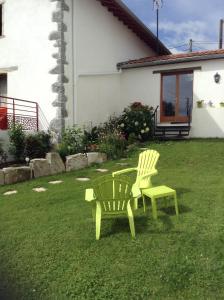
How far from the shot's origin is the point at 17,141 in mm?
10602

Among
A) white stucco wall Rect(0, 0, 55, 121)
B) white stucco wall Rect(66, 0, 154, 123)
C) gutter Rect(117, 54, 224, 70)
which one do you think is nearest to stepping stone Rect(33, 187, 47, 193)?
white stucco wall Rect(0, 0, 55, 121)

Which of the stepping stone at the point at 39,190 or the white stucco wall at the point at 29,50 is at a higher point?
the white stucco wall at the point at 29,50

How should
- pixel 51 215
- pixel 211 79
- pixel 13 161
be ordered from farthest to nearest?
1. pixel 211 79
2. pixel 13 161
3. pixel 51 215

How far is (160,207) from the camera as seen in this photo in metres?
6.26

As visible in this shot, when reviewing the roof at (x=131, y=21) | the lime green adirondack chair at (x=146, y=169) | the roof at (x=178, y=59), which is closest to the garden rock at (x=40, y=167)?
the lime green adirondack chair at (x=146, y=169)

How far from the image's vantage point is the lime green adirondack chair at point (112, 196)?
5.20 meters

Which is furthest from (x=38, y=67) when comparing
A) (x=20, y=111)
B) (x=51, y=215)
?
(x=51, y=215)

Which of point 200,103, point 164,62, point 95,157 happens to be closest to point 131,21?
point 164,62

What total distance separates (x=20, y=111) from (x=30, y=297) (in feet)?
31.2

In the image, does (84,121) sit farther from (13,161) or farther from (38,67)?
(13,161)

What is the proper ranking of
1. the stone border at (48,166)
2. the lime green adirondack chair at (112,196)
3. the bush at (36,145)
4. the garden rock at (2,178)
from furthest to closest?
the bush at (36,145) < the stone border at (48,166) < the garden rock at (2,178) < the lime green adirondack chair at (112,196)

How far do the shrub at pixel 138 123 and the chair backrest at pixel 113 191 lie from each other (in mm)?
7851

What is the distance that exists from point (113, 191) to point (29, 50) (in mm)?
8724

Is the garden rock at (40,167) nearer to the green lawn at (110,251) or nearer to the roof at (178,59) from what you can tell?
the green lawn at (110,251)
